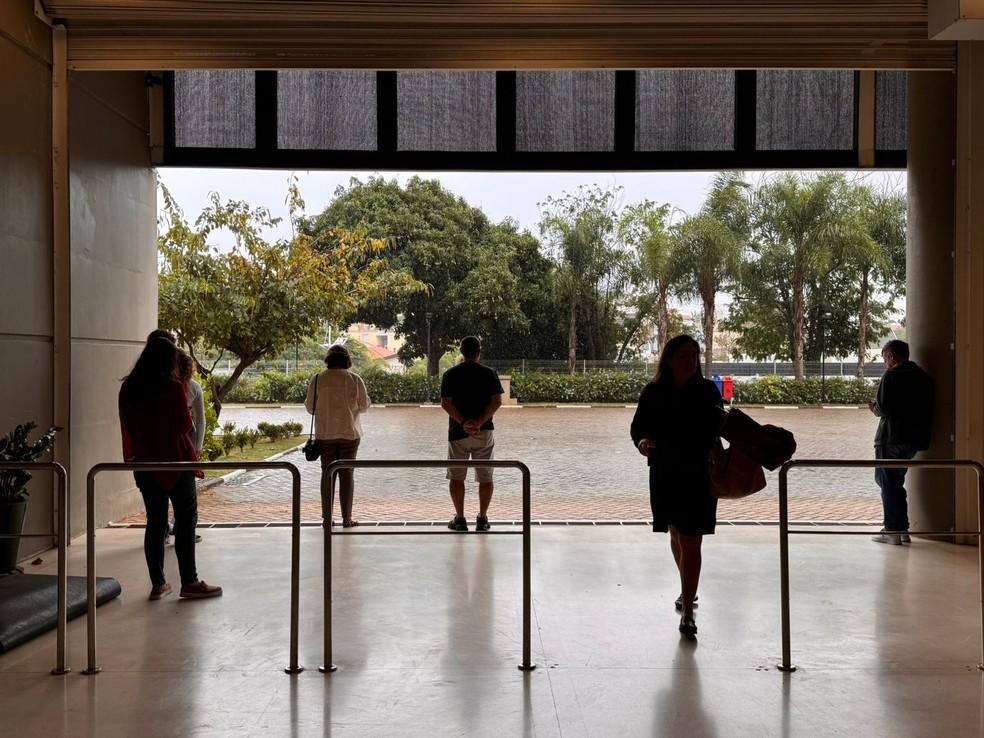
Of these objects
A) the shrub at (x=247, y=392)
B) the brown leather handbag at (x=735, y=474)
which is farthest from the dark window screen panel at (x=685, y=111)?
the shrub at (x=247, y=392)

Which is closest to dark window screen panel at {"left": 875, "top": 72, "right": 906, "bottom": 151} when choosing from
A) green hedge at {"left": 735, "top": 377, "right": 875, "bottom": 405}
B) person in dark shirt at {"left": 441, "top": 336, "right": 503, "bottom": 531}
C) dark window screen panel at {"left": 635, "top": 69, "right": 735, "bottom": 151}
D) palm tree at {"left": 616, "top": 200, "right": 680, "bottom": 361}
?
dark window screen panel at {"left": 635, "top": 69, "right": 735, "bottom": 151}

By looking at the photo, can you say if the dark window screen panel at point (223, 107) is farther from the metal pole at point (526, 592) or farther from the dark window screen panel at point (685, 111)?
the metal pole at point (526, 592)

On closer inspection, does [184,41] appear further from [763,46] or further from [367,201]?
[367,201]

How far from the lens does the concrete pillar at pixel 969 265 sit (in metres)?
7.12

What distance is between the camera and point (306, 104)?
8359 millimetres

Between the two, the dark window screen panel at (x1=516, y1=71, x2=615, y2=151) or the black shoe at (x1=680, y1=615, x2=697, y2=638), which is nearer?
the black shoe at (x1=680, y1=615, x2=697, y2=638)

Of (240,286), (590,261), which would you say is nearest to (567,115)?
(240,286)

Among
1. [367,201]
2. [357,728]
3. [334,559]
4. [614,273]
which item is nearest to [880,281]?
[614,273]

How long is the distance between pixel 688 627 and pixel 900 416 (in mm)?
3342

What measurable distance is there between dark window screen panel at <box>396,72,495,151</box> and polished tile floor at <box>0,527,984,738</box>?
12.2ft

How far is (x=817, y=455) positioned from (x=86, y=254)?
13.6 m

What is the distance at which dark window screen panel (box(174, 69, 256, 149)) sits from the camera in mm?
8406

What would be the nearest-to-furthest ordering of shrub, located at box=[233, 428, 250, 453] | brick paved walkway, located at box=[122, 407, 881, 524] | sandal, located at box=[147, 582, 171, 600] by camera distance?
sandal, located at box=[147, 582, 171, 600] < brick paved walkway, located at box=[122, 407, 881, 524] < shrub, located at box=[233, 428, 250, 453]

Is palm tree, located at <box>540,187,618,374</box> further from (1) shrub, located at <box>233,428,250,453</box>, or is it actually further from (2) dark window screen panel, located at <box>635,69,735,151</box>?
(2) dark window screen panel, located at <box>635,69,735,151</box>
